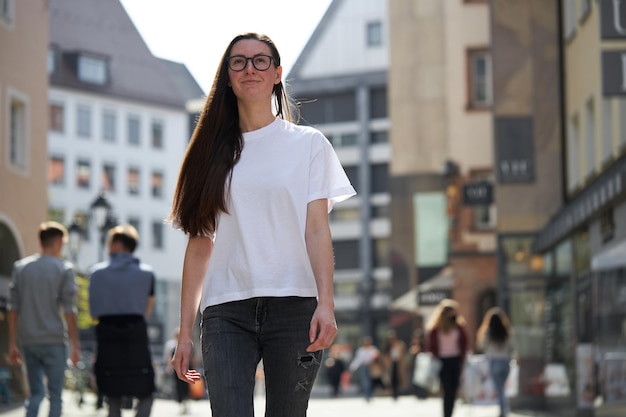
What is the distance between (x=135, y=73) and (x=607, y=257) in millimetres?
78990

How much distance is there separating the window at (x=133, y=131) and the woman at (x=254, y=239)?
9520 centimetres

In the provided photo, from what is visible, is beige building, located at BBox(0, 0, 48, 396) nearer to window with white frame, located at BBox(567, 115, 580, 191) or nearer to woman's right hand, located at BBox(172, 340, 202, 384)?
window with white frame, located at BBox(567, 115, 580, 191)

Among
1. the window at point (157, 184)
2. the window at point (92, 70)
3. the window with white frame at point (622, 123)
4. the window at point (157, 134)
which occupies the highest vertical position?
the window at point (92, 70)

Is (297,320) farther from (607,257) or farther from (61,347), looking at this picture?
(607,257)

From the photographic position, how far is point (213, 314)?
5652mm

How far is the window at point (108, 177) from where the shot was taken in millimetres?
99625

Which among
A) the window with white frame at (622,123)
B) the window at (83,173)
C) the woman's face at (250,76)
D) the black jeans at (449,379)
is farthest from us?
the window at (83,173)

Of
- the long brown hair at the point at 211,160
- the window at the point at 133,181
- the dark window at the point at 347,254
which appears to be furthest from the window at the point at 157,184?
the long brown hair at the point at 211,160

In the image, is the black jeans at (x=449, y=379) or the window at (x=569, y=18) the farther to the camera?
the window at (x=569, y=18)

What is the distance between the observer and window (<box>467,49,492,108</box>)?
142ft

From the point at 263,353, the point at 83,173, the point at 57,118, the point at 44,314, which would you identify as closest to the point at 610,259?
the point at 44,314

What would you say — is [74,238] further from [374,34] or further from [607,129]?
[374,34]

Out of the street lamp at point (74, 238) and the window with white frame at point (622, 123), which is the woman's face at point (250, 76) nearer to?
the window with white frame at point (622, 123)

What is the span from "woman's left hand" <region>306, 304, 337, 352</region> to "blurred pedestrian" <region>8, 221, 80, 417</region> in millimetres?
7011
